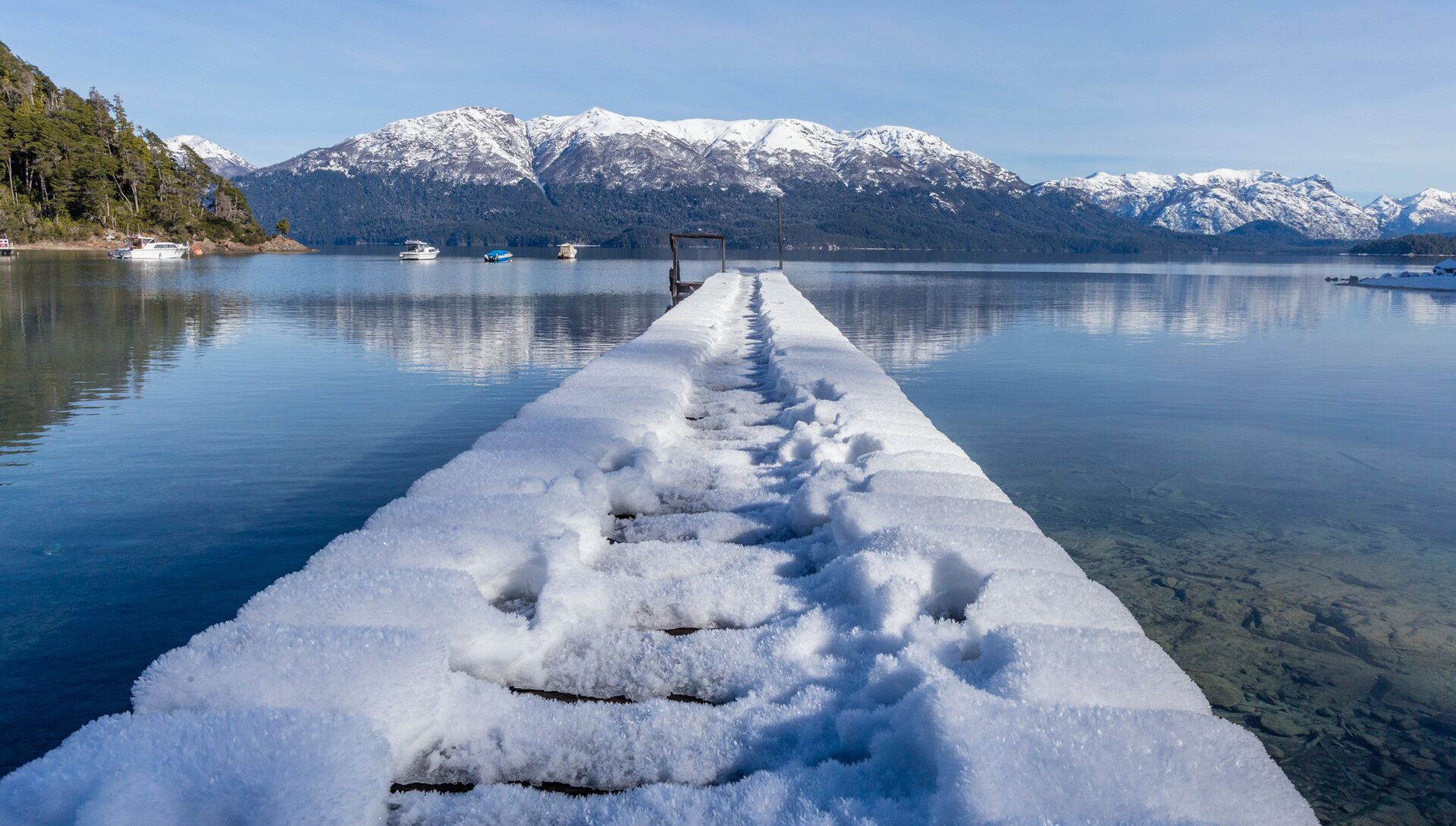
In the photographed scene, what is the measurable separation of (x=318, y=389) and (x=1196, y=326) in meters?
32.5

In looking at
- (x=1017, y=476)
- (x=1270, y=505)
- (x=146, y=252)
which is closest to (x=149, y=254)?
(x=146, y=252)

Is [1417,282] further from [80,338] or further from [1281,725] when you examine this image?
[80,338]

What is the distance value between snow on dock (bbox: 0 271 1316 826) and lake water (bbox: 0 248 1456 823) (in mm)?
2620

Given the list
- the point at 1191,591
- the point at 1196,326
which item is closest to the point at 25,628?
the point at 1191,591

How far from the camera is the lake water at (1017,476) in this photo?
6.02 meters

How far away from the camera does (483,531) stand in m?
4.75

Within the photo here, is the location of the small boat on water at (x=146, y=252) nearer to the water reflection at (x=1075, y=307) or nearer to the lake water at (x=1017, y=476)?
the lake water at (x=1017, y=476)

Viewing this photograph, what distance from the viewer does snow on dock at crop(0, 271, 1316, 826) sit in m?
2.62

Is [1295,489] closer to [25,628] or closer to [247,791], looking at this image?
[247,791]

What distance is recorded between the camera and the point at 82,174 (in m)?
111

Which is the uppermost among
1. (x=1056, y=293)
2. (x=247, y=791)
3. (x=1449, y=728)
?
(x=1056, y=293)

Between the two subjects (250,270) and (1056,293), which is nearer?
(1056,293)

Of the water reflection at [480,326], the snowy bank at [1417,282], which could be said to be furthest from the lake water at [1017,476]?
the snowy bank at [1417,282]

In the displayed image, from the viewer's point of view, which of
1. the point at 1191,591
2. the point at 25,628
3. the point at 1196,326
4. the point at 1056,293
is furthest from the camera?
the point at 1056,293
